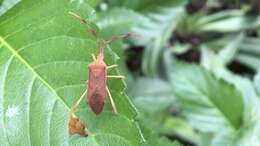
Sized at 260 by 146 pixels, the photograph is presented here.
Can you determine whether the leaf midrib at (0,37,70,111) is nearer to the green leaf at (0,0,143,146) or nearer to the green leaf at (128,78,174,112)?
the green leaf at (0,0,143,146)

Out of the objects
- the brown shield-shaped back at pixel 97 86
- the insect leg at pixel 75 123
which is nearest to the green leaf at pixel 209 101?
the brown shield-shaped back at pixel 97 86

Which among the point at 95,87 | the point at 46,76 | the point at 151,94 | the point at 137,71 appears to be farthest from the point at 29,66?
the point at 137,71

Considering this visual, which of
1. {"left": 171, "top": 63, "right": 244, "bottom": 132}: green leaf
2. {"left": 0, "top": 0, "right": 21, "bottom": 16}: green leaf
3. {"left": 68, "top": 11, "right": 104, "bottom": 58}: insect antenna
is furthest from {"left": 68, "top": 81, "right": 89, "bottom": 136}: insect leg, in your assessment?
{"left": 171, "top": 63, "right": 244, "bottom": 132}: green leaf

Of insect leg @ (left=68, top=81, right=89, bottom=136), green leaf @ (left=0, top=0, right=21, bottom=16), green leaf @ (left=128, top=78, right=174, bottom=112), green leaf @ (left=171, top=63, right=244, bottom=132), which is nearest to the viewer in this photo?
insect leg @ (left=68, top=81, right=89, bottom=136)

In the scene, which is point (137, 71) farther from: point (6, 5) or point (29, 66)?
point (29, 66)

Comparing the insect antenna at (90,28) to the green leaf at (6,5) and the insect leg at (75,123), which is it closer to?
the insect leg at (75,123)

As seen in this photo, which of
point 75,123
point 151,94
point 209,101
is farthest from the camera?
point 151,94

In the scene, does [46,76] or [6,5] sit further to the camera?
[6,5]
